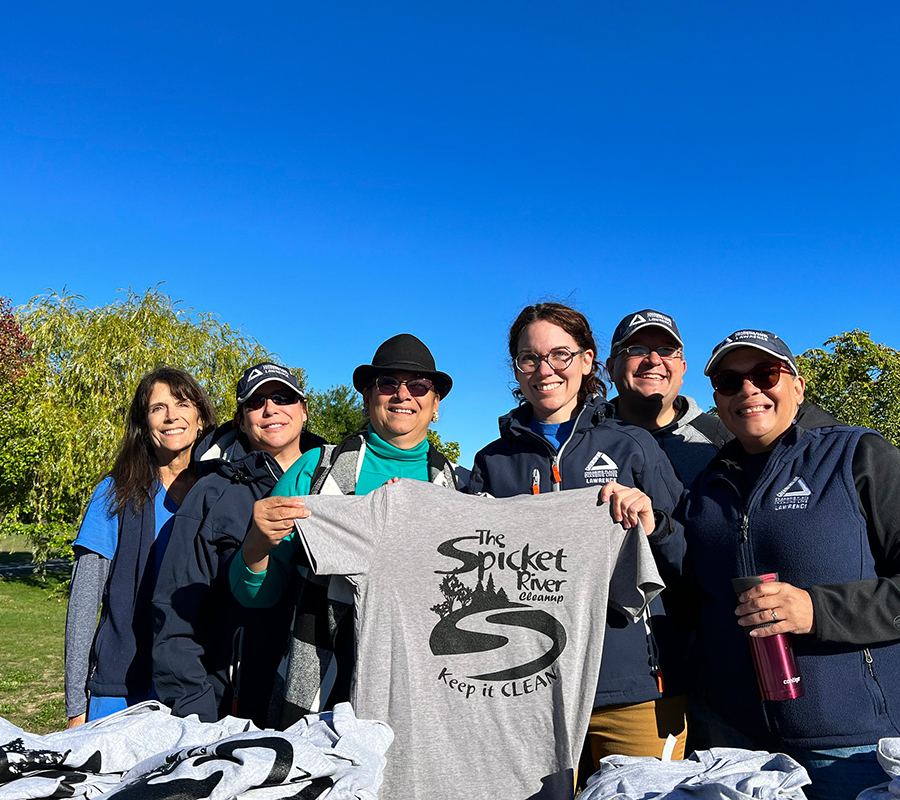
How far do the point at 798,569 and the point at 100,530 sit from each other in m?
3.36

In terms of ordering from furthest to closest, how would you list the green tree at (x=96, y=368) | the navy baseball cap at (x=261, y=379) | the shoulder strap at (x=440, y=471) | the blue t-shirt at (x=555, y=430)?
1. the green tree at (x=96, y=368)
2. the navy baseball cap at (x=261, y=379)
3. the blue t-shirt at (x=555, y=430)
4. the shoulder strap at (x=440, y=471)

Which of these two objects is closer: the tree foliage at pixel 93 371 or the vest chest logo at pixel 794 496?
Answer: the vest chest logo at pixel 794 496

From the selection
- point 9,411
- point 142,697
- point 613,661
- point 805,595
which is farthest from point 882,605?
point 9,411

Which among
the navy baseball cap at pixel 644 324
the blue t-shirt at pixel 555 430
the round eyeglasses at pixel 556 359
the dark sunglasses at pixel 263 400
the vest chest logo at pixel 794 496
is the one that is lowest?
the vest chest logo at pixel 794 496

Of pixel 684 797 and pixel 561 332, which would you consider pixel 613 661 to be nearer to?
pixel 684 797

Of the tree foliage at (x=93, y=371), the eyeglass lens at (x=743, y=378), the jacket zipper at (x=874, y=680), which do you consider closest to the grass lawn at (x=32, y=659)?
the tree foliage at (x=93, y=371)

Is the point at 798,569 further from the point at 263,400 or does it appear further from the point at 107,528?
the point at 107,528

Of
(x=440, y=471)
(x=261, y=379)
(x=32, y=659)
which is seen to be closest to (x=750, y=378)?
(x=440, y=471)

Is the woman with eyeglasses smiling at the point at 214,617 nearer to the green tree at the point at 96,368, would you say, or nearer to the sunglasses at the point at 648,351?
the sunglasses at the point at 648,351

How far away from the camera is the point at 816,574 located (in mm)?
2498

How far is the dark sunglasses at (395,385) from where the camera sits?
3156mm

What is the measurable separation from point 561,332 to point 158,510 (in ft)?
7.84

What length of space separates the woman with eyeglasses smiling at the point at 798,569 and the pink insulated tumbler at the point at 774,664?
2cm

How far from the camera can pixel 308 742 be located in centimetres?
219
